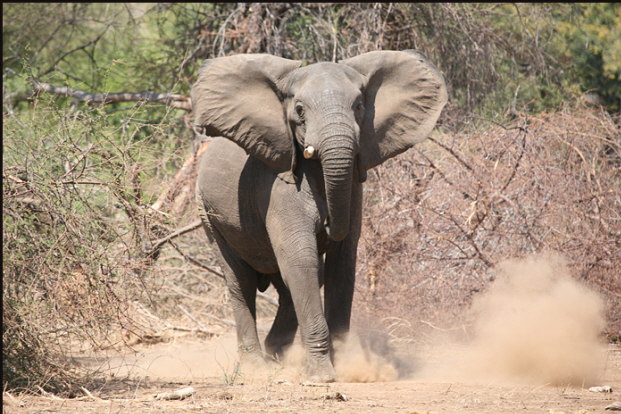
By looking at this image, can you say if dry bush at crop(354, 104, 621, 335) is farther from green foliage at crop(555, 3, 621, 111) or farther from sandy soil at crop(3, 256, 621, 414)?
green foliage at crop(555, 3, 621, 111)

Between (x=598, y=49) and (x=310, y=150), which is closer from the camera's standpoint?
(x=310, y=150)

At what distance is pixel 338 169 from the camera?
621 centimetres

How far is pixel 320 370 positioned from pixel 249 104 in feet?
6.88

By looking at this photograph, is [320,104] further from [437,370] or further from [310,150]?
[437,370]

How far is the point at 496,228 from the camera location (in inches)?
348

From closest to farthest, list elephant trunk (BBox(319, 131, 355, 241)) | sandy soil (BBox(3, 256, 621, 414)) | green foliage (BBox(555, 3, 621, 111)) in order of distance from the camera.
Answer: sandy soil (BBox(3, 256, 621, 414))
elephant trunk (BBox(319, 131, 355, 241))
green foliage (BBox(555, 3, 621, 111))

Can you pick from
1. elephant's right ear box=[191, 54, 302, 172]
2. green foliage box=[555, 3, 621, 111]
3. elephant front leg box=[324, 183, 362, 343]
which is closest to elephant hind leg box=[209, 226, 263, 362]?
elephant front leg box=[324, 183, 362, 343]

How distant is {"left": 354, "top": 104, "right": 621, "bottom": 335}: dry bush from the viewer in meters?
8.71

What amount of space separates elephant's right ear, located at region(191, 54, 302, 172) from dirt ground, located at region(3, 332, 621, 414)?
167cm

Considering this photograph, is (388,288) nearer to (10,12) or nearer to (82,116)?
(82,116)

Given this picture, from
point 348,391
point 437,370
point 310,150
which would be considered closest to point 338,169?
point 310,150

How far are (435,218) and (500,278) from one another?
2.95 ft

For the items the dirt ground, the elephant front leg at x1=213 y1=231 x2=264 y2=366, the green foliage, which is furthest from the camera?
the green foliage

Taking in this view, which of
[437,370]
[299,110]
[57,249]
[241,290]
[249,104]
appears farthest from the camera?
[241,290]
